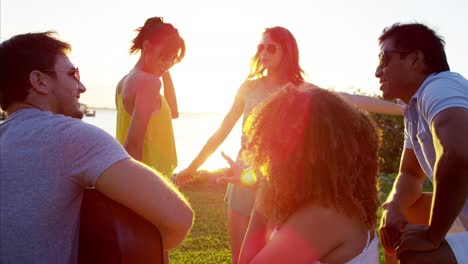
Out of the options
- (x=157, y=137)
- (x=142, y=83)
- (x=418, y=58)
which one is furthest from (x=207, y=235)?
(x=418, y=58)

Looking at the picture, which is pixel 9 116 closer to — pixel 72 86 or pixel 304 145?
pixel 72 86

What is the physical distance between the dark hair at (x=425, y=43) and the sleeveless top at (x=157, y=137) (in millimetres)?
2023

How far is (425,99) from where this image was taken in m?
2.69

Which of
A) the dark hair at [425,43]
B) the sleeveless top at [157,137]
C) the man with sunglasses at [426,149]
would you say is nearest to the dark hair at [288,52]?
the sleeveless top at [157,137]

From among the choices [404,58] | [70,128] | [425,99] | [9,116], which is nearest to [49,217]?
[70,128]

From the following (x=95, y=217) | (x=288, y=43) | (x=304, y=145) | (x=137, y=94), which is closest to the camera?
(x=95, y=217)

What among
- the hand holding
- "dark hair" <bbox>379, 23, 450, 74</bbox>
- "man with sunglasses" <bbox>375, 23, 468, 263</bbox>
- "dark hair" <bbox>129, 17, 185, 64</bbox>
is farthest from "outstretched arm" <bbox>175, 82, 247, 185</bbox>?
the hand holding

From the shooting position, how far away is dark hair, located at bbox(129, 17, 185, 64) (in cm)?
445

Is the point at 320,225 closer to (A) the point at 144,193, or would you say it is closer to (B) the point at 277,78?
(A) the point at 144,193

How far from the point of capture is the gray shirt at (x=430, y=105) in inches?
101

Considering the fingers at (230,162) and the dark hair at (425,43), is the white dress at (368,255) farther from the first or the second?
the dark hair at (425,43)

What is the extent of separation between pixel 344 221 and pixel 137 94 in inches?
94.2

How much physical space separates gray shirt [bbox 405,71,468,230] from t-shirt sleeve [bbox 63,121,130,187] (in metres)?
1.45

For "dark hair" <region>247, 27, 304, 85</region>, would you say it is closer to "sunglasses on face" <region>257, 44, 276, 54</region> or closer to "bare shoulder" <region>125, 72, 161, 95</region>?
"sunglasses on face" <region>257, 44, 276, 54</region>
